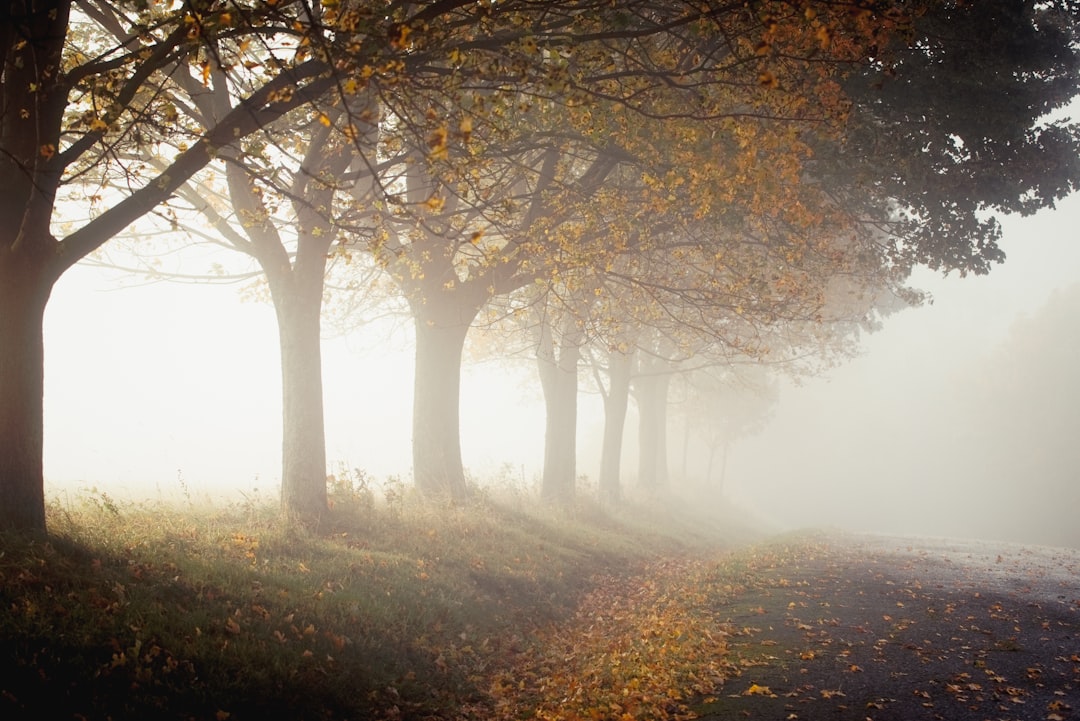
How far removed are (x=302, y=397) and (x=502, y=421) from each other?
273 feet

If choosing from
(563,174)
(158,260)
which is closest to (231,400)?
(158,260)

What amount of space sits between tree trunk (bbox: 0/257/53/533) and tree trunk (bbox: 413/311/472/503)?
8.27 m

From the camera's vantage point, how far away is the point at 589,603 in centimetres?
1095

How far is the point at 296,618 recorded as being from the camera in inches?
266

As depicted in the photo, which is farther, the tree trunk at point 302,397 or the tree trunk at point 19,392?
the tree trunk at point 302,397

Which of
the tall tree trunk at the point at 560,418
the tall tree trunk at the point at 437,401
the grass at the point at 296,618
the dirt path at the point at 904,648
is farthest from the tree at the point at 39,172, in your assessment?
the tall tree trunk at the point at 560,418

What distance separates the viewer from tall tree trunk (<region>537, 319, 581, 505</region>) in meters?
19.7

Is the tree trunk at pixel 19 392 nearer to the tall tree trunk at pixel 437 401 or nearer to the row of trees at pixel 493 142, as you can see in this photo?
the row of trees at pixel 493 142

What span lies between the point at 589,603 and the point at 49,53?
394 inches

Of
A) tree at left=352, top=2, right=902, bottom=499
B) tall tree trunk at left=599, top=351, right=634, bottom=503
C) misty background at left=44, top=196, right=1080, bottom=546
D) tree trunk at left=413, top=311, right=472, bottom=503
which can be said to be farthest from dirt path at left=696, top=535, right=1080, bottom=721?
tall tree trunk at left=599, top=351, right=634, bottom=503

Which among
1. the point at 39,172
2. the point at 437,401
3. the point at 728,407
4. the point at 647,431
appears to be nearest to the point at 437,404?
the point at 437,401

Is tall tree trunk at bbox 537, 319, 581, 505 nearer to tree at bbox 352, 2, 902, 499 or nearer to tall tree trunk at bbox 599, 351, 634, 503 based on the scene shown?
tall tree trunk at bbox 599, 351, 634, 503

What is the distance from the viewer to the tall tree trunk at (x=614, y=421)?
24.2 m

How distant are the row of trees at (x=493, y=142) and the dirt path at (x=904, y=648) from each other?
4661 millimetres
